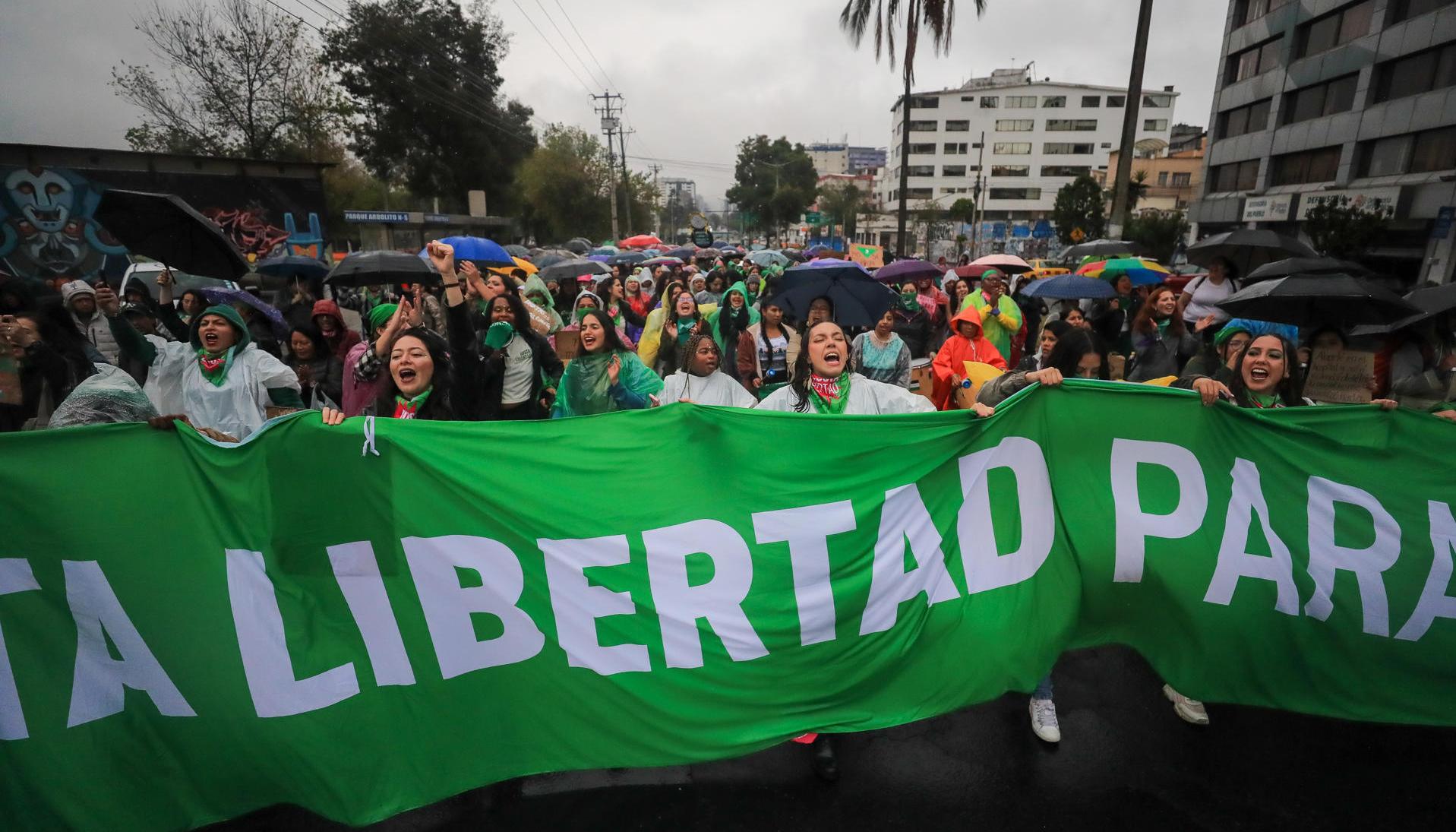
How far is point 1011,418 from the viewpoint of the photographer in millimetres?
2965

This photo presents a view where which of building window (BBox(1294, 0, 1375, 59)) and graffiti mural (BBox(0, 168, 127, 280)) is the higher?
building window (BBox(1294, 0, 1375, 59))

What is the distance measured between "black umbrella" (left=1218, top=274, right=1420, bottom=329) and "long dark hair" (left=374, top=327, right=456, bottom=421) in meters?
4.85

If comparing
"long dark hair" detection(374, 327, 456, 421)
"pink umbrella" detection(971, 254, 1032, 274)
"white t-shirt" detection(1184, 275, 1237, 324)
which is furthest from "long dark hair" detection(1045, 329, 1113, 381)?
"pink umbrella" detection(971, 254, 1032, 274)

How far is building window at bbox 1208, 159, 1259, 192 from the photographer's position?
32125 mm

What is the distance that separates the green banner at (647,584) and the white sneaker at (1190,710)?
0.45 meters

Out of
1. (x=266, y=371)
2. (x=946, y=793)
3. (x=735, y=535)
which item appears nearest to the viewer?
(x=735, y=535)

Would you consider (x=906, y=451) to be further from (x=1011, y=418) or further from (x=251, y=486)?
(x=251, y=486)

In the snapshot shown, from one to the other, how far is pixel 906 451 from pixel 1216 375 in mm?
Answer: 2455

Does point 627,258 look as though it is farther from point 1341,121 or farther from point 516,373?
point 1341,121

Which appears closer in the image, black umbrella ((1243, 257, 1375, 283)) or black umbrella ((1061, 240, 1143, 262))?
black umbrella ((1243, 257, 1375, 283))

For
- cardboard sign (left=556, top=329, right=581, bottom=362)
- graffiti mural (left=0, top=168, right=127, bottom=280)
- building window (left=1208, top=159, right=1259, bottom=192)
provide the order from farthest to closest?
building window (left=1208, top=159, right=1259, bottom=192) → graffiti mural (left=0, top=168, right=127, bottom=280) → cardboard sign (left=556, top=329, right=581, bottom=362)

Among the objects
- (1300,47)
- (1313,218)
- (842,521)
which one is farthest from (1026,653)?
(1300,47)

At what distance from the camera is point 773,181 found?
86.2 metres

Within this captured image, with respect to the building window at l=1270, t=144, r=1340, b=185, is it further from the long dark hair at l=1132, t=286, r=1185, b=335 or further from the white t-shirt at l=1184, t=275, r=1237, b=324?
the long dark hair at l=1132, t=286, r=1185, b=335
